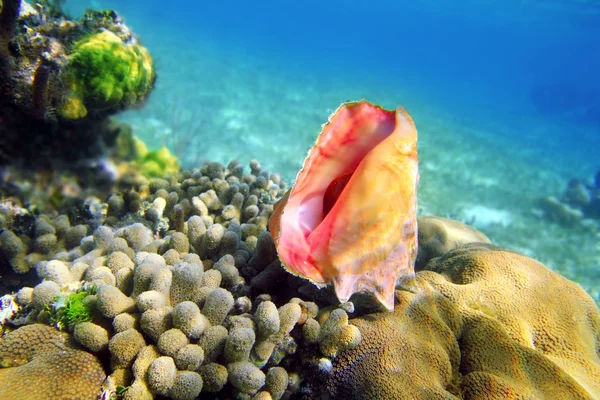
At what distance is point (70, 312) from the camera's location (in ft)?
5.60

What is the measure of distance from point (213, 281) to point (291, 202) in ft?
2.40

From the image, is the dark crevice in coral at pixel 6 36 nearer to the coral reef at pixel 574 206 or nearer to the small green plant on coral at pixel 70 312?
the small green plant on coral at pixel 70 312

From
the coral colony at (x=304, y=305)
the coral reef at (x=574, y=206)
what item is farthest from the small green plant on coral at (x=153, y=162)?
the coral reef at (x=574, y=206)

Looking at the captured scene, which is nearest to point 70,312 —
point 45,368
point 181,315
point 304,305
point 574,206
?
point 45,368

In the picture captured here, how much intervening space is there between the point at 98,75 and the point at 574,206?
1570 centimetres

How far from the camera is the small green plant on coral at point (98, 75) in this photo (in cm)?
294

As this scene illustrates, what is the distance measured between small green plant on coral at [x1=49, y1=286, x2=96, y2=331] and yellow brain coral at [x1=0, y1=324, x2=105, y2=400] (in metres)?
0.05

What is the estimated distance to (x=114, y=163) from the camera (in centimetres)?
360

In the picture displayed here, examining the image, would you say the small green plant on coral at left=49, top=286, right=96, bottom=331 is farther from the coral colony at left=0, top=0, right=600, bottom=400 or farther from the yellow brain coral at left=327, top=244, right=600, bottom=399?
the yellow brain coral at left=327, top=244, right=600, bottom=399

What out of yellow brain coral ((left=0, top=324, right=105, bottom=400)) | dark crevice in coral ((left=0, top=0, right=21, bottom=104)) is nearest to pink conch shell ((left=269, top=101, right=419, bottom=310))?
yellow brain coral ((left=0, top=324, right=105, bottom=400))

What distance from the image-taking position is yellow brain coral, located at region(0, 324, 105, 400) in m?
1.48

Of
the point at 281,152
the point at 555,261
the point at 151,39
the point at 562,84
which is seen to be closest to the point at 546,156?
the point at 555,261

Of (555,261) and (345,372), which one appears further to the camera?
(555,261)

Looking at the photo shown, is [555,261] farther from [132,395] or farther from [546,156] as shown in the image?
[546,156]
